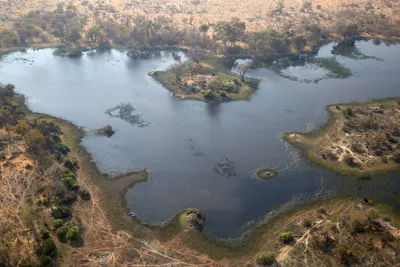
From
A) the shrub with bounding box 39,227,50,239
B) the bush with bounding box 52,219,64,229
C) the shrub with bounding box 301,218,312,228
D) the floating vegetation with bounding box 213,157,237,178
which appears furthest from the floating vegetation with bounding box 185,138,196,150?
the shrub with bounding box 39,227,50,239

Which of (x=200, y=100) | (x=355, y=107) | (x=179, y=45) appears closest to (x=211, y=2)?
(x=179, y=45)

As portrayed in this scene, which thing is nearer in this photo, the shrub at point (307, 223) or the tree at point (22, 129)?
the shrub at point (307, 223)

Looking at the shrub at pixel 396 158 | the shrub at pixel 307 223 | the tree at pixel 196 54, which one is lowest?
the shrub at pixel 307 223

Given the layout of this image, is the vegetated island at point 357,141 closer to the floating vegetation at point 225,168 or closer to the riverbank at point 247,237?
the riverbank at point 247,237

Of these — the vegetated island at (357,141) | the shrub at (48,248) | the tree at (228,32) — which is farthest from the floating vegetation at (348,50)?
the shrub at (48,248)

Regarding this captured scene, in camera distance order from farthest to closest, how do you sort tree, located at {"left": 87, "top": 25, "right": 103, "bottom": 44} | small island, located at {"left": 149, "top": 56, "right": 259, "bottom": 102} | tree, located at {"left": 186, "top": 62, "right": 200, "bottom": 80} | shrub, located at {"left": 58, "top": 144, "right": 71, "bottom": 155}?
tree, located at {"left": 87, "top": 25, "right": 103, "bottom": 44}, tree, located at {"left": 186, "top": 62, "right": 200, "bottom": 80}, small island, located at {"left": 149, "top": 56, "right": 259, "bottom": 102}, shrub, located at {"left": 58, "top": 144, "right": 71, "bottom": 155}

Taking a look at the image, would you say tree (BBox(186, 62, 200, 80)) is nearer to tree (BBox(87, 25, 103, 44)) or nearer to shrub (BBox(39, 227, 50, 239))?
tree (BBox(87, 25, 103, 44))

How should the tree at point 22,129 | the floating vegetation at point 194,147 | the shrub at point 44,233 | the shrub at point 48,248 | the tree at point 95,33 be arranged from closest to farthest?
the shrub at point 48,248, the shrub at point 44,233, the tree at point 22,129, the floating vegetation at point 194,147, the tree at point 95,33
